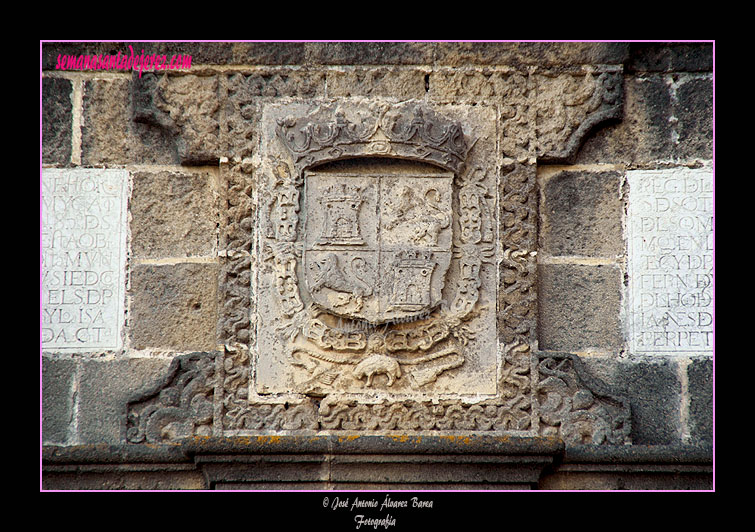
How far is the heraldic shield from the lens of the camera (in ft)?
16.8

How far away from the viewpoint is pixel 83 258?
5258 millimetres

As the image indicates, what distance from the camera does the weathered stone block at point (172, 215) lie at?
5.27m

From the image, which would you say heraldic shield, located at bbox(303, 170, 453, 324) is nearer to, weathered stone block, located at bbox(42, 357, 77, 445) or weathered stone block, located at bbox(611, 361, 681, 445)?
weathered stone block, located at bbox(611, 361, 681, 445)

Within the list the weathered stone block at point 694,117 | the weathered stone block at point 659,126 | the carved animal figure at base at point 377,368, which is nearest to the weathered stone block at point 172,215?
the carved animal figure at base at point 377,368

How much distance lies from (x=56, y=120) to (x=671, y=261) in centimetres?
294

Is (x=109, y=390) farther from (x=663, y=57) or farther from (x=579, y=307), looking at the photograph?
(x=663, y=57)

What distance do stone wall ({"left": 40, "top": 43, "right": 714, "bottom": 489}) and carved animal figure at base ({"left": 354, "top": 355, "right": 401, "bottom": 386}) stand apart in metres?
0.07

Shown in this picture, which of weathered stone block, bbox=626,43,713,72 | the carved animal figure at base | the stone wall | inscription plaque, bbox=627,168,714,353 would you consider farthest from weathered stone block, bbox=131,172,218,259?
weathered stone block, bbox=626,43,713,72

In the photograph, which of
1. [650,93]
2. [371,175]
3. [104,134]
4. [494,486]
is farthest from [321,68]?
[494,486]

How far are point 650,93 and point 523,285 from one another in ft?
3.63

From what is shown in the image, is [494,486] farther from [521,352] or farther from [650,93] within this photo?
[650,93]

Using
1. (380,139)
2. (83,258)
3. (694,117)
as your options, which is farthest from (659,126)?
(83,258)

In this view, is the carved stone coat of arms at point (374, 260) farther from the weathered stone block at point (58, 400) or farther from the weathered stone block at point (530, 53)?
the weathered stone block at point (58, 400)

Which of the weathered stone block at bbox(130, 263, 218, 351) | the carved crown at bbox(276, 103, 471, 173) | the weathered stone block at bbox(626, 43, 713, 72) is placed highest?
the weathered stone block at bbox(626, 43, 713, 72)
